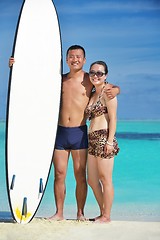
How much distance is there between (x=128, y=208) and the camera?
17.1ft

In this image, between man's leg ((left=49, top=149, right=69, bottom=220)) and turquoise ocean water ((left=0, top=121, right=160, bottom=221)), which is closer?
man's leg ((left=49, top=149, right=69, bottom=220))

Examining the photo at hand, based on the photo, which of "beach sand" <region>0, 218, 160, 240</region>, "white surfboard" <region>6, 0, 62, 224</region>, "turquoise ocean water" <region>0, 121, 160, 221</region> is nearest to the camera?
"beach sand" <region>0, 218, 160, 240</region>

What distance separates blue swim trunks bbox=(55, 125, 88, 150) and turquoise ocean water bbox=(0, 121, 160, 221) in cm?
89

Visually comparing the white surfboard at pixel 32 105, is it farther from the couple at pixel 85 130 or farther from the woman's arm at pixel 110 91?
the woman's arm at pixel 110 91

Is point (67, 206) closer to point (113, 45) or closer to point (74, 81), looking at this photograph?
point (74, 81)

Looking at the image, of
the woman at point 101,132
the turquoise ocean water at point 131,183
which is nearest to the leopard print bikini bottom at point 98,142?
the woman at point 101,132

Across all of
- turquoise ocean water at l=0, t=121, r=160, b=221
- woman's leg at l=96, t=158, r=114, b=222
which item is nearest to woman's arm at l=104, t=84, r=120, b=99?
woman's leg at l=96, t=158, r=114, b=222

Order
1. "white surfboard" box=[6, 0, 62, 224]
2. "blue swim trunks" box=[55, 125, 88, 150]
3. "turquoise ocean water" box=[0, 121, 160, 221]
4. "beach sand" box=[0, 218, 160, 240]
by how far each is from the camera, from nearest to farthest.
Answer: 1. "beach sand" box=[0, 218, 160, 240]
2. "white surfboard" box=[6, 0, 62, 224]
3. "blue swim trunks" box=[55, 125, 88, 150]
4. "turquoise ocean water" box=[0, 121, 160, 221]

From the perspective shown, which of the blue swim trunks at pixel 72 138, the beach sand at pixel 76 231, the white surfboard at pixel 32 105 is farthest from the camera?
the blue swim trunks at pixel 72 138

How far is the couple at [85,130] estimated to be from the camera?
3457mm

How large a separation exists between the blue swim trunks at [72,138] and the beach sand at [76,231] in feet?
1.52

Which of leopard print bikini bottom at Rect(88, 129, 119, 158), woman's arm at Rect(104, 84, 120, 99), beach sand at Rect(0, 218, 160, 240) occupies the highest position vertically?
woman's arm at Rect(104, 84, 120, 99)

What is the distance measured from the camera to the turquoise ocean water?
4973mm

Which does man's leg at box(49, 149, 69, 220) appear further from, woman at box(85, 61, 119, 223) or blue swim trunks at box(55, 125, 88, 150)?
woman at box(85, 61, 119, 223)
